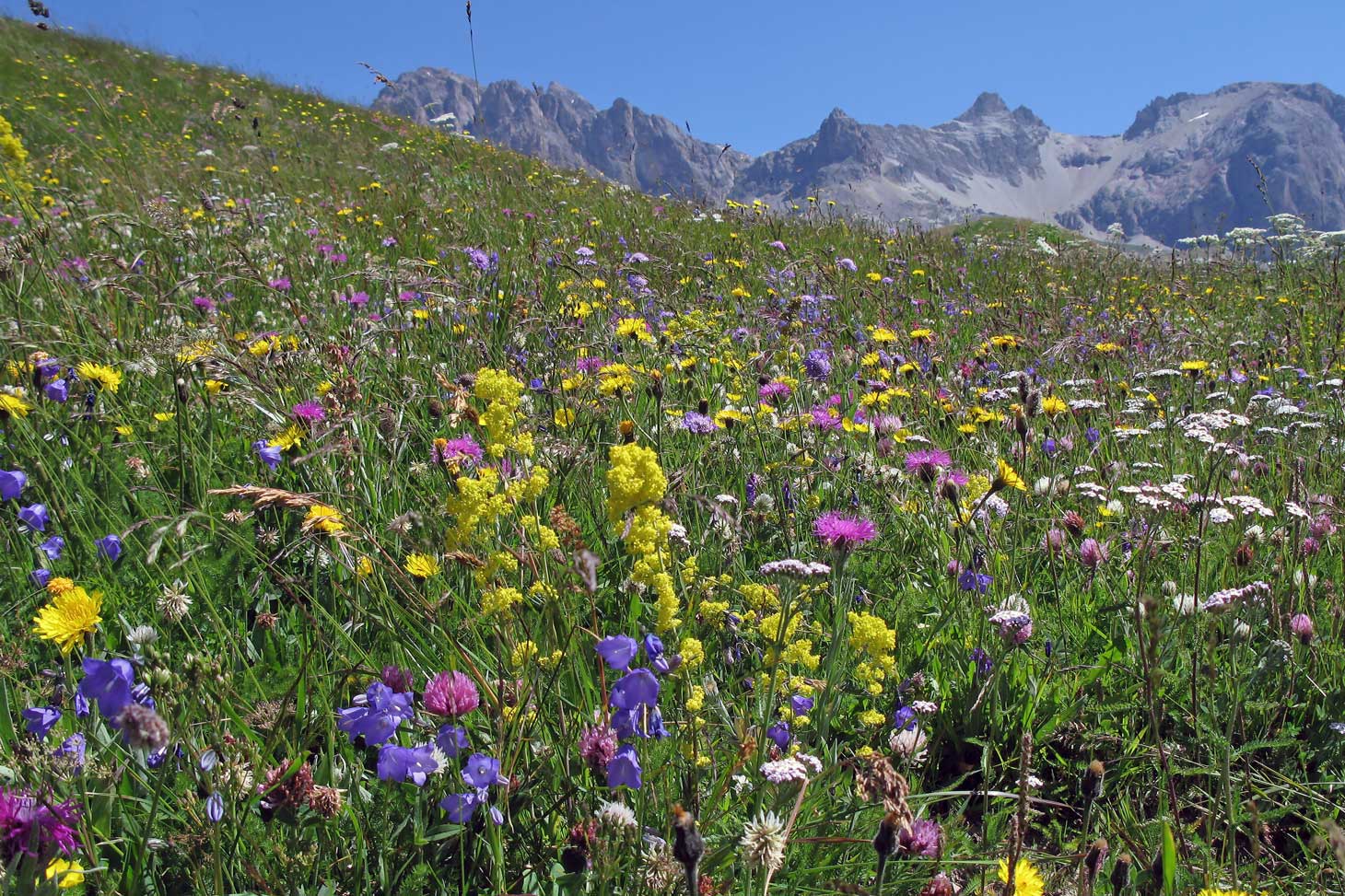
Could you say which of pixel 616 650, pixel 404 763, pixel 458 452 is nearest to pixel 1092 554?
pixel 616 650

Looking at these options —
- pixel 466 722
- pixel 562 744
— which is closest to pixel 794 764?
pixel 562 744

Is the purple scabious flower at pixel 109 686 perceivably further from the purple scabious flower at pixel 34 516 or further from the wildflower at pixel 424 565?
the purple scabious flower at pixel 34 516

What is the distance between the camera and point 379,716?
119 cm

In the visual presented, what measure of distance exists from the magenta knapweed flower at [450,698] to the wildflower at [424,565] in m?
0.26

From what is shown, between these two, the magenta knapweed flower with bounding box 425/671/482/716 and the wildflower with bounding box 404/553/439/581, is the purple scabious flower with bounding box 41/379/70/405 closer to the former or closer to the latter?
the wildflower with bounding box 404/553/439/581

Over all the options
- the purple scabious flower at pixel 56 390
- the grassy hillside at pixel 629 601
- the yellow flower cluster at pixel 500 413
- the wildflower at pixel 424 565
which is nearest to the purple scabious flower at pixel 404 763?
the grassy hillside at pixel 629 601

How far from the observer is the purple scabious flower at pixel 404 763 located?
113 centimetres

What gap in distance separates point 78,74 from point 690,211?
981 centimetres

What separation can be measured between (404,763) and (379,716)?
89 mm

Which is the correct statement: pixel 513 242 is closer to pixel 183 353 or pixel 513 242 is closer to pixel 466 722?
pixel 183 353

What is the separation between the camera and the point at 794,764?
1.16 meters

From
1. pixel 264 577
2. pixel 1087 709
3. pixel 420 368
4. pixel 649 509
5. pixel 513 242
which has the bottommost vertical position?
pixel 1087 709

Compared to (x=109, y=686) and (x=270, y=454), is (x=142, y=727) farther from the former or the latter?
(x=270, y=454)

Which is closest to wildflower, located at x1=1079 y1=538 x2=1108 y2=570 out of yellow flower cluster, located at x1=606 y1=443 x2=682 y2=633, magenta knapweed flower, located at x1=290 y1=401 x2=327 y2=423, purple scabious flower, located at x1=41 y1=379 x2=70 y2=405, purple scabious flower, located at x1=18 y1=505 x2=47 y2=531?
yellow flower cluster, located at x1=606 y1=443 x2=682 y2=633
